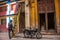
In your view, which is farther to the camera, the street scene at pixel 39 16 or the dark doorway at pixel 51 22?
the dark doorway at pixel 51 22

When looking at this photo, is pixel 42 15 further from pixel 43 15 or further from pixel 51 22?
pixel 51 22

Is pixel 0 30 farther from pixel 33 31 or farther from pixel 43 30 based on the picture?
pixel 33 31

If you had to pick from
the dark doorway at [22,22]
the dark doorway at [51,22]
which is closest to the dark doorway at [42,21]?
the dark doorway at [51,22]

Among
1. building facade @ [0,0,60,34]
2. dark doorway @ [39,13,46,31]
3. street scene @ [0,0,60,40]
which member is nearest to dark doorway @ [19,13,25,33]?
street scene @ [0,0,60,40]

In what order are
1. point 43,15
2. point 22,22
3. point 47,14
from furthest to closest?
point 22,22 < point 43,15 < point 47,14

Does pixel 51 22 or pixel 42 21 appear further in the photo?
pixel 42 21

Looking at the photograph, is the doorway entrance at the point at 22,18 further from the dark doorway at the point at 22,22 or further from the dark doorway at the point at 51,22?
the dark doorway at the point at 51,22

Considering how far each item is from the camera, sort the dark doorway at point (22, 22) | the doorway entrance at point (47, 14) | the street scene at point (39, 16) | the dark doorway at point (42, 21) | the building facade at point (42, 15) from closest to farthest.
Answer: the street scene at point (39, 16), the building facade at point (42, 15), the doorway entrance at point (47, 14), the dark doorway at point (42, 21), the dark doorway at point (22, 22)

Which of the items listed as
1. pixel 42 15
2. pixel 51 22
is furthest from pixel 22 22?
pixel 51 22

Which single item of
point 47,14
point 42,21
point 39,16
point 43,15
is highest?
point 47,14

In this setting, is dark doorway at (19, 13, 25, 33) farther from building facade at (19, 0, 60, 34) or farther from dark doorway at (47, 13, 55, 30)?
dark doorway at (47, 13, 55, 30)

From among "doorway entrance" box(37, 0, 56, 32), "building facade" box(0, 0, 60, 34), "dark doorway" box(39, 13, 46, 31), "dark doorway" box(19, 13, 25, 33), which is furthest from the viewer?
"dark doorway" box(19, 13, 25, 33)

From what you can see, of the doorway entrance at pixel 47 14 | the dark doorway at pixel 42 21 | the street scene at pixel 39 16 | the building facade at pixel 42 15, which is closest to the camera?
the street scene at pixel 39 16

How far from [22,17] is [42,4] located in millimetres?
3563
